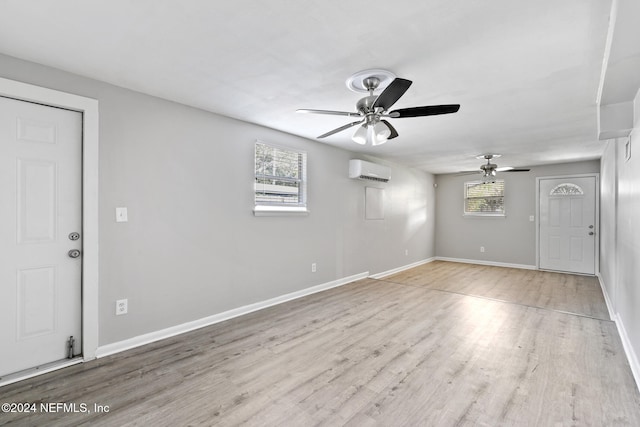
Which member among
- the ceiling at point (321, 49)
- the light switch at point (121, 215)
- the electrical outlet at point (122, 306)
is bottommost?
the electrical outlet at point (122, 306)

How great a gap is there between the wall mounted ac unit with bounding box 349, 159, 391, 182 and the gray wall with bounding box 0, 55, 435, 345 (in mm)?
563

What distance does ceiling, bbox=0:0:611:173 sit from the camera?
5.49ft

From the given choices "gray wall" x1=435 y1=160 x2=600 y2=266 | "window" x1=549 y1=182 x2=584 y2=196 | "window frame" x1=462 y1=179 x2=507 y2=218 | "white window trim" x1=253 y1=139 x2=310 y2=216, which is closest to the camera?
"white window trim" x1=253 y1=139 x2=310 y2=216

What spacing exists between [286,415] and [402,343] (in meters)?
1.41

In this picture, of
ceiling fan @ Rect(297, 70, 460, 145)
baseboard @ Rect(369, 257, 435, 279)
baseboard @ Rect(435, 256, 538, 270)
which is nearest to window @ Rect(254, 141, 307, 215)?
ceiling fan @ Rect(297, 70, 460, 145)

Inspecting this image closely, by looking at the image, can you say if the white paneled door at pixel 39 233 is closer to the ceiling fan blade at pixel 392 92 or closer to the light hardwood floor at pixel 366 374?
the light hardwood floor at pixel 366 374

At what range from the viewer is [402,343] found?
9.41 ft

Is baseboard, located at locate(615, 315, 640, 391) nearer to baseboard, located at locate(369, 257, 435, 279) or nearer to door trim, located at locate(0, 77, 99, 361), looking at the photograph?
baseboard, located at locate(369, 257, 435, 279)

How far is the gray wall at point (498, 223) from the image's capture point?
6.68 m

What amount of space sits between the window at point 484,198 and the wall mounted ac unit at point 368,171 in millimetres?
3141

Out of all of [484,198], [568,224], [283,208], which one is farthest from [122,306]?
[568,224]

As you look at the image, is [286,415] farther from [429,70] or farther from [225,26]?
[429,70]

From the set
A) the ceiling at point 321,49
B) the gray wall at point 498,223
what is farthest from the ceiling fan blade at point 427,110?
the gray wall at point 498,223

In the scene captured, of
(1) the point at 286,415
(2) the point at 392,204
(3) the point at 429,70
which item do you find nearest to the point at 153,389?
(1) the point at 286,415
